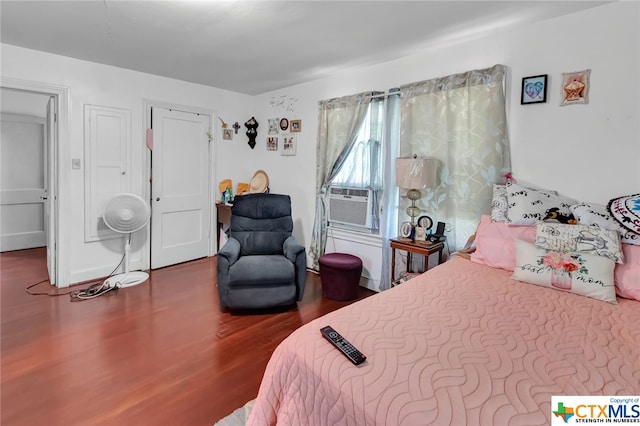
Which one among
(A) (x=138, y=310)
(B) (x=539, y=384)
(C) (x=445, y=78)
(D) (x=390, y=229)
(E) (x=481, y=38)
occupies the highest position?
(E) (x=481, y=38)

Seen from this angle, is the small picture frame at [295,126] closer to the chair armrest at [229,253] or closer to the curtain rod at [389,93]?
the curtain rod at [389,93]

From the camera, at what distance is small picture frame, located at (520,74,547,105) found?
234cm

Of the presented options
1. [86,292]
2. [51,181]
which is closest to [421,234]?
[86,292]

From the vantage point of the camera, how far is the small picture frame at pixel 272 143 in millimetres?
4545

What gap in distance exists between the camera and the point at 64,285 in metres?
3.46

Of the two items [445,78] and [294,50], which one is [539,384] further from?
[294,50]

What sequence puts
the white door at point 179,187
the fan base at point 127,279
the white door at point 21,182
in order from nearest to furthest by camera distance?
the fan base at point 127,279 < the white door at point 179,187 < the white door at point 21,182

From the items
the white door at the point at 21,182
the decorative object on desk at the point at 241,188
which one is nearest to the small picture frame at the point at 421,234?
the decorative object on desk at the point at 241,188

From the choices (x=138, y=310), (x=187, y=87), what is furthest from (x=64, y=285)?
(x=187, y=87)

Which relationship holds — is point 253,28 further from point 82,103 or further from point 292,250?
point 82,103

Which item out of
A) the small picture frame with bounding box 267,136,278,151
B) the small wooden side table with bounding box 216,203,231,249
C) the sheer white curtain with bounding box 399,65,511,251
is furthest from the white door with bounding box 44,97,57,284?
the sheer white curtain with bounding box 399,65,511,251

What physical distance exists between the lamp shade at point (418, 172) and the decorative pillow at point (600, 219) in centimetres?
97

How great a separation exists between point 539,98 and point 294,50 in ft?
6.55

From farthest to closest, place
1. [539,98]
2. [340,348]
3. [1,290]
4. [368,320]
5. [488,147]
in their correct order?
[1,290], [488,147], [539,98], [368,320], [340,348]
